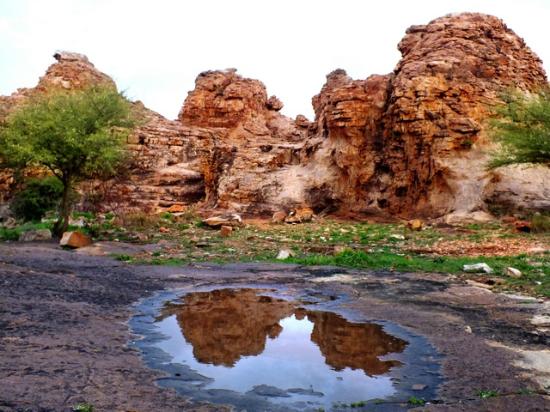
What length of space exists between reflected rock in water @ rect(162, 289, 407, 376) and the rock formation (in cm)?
1681

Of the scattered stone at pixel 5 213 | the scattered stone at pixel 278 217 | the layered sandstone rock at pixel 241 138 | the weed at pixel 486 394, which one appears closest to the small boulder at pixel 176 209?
the layered sandstone rock at pixel 241 138

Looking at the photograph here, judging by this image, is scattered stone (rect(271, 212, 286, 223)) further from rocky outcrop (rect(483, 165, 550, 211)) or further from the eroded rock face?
rocky outcrop (rect(483, 165, 550, 211))

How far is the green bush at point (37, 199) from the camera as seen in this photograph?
90.9ft

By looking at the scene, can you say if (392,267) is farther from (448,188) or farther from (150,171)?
(150,171)

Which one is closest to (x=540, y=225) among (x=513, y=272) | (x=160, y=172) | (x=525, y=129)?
(x=525, y=129)

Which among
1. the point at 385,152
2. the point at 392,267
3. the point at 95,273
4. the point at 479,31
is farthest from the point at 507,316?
the point at 479,31

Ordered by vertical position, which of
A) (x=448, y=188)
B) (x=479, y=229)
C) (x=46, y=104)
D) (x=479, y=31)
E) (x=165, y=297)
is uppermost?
(x=479, y=31)

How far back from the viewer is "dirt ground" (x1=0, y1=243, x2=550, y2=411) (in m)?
4.38

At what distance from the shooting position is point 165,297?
364 inches

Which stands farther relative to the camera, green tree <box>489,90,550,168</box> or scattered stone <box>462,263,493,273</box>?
green tree <box>489,90,550,168</box>

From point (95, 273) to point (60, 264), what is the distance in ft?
4.39

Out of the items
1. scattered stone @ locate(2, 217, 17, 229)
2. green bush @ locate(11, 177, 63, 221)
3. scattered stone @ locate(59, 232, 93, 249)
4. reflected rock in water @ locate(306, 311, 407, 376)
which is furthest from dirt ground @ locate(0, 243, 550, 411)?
green bush @ locate(11, 177, 63, 221)

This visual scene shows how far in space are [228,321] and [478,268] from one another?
722 centimetres

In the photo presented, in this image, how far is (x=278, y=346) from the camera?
6.48 metres
